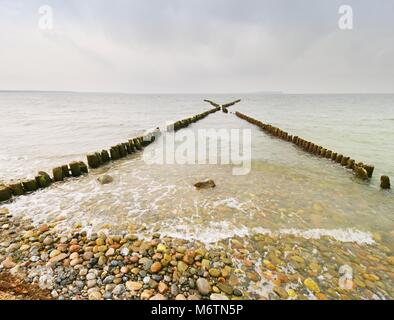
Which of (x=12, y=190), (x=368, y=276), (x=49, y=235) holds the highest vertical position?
(x=12, y=190)

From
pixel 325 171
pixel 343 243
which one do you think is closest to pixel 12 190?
pixel 343 243

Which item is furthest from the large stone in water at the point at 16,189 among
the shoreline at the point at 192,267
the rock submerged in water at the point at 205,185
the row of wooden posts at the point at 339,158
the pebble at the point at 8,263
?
the row of wooden posts at the point at 339,158

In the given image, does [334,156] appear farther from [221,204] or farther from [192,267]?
[192,267]

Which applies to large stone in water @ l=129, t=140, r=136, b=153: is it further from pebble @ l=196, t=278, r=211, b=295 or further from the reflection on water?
pebble @ l=196, t=278, r=211, b=295

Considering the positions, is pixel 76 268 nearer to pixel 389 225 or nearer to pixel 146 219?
pixel 146 219

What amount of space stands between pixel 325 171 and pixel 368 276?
6.40 m

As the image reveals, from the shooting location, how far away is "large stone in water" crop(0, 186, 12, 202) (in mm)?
6109

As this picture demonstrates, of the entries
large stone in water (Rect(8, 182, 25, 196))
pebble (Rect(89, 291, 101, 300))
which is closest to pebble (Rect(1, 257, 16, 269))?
pebble (Rect(89, 291, 101, 300))

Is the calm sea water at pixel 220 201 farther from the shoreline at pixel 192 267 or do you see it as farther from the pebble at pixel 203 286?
the pebble at pixel 203 286

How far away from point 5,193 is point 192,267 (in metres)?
5.77

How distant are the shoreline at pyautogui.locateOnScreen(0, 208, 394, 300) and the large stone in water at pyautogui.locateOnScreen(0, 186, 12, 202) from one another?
1752 mm
